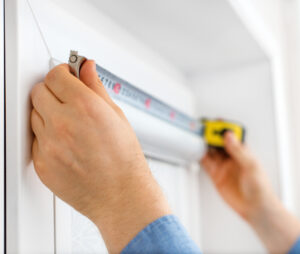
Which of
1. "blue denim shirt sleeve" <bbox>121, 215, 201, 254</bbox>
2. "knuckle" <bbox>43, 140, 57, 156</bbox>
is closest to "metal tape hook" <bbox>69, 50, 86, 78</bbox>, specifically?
"knuckle" <bbox>43, 140, 57, 156</bbox>

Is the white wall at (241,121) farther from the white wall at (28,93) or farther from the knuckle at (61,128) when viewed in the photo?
the knuckle at (61,128)

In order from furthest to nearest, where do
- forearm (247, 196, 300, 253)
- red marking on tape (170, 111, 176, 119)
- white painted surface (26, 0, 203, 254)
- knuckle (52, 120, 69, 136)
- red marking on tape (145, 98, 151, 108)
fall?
forearm (247, 196, 300, 253) < red marking on tape (170, 111, 176, 119) < red marking on tape (145, 98, 151, 108) < white painted surface (26, 0, 203, 254) < knuckle (52, 120, 69, 136)

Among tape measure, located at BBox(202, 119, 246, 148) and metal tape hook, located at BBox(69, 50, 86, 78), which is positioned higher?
tape measure, located at BBox(202, 119, 246, 148)

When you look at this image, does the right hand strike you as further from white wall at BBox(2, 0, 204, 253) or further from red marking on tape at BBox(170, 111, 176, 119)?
white wall at BBox(2, 0, 204, 253)

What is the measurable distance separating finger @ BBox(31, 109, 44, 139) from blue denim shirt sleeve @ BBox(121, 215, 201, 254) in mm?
182

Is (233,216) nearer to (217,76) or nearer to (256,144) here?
(256,144)

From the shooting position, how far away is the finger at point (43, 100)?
18.0 inches

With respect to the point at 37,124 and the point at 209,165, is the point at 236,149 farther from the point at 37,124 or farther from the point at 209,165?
the point at 37,124

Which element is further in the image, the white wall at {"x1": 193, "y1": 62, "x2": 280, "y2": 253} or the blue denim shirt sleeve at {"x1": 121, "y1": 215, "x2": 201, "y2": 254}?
the white wall at {"x1": 193, "y1": 62, "x2": 280, "y2": 253}

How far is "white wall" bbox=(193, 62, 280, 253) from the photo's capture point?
3.70 feet

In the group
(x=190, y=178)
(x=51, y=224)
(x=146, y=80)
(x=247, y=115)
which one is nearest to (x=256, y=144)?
(x=247, y=115)

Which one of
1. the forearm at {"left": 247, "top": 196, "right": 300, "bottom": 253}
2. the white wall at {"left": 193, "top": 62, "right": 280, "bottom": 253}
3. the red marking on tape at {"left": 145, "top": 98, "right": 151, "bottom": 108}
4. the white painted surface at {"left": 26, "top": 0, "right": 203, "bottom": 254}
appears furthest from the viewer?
the white wall at {"left": 193, "top": 62, "right": 280, "bottom": 253}

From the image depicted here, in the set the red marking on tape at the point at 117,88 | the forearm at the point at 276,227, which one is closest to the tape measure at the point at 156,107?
the red marking on tape at the point at 117,88

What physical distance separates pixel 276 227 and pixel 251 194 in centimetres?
11
